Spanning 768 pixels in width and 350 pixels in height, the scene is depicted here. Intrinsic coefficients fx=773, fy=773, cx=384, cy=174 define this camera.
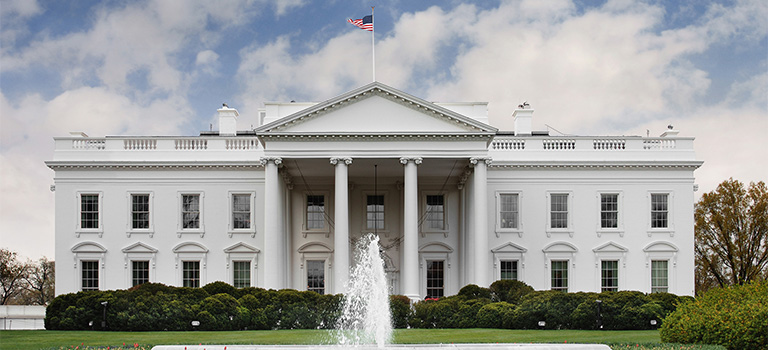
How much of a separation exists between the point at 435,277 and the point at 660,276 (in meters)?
11.2

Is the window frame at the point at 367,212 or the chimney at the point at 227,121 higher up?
the chimney at the point at 227,121

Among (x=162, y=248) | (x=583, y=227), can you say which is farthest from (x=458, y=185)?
(x=162, y=248)

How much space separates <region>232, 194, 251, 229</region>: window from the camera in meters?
38.4

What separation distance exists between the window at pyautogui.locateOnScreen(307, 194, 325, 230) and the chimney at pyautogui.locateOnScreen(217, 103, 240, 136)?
6.18m

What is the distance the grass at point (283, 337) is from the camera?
859 inches

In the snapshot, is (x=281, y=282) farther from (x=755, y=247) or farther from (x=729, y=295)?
(x=755, y=247)

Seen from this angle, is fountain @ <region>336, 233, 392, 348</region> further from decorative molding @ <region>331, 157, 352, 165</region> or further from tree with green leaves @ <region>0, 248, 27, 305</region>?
tree with green leaves @ <region>0, 248, 27, 305</region>

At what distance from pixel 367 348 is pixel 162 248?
76.3 feet

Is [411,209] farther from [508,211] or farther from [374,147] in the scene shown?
[508,211]

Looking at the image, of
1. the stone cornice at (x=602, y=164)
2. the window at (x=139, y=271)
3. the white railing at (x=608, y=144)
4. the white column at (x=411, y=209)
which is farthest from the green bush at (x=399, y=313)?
the white railing at (x=608, y=144)

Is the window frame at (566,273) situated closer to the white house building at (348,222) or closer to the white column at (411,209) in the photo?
the white house building at (348,222)

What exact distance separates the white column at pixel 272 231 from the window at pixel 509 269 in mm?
11245

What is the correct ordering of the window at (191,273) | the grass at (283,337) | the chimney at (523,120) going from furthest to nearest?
1. the chimney at (523,120)
2. the window at (191,273)
3. the grass at (283,337)

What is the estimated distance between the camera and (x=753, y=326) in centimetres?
1802
